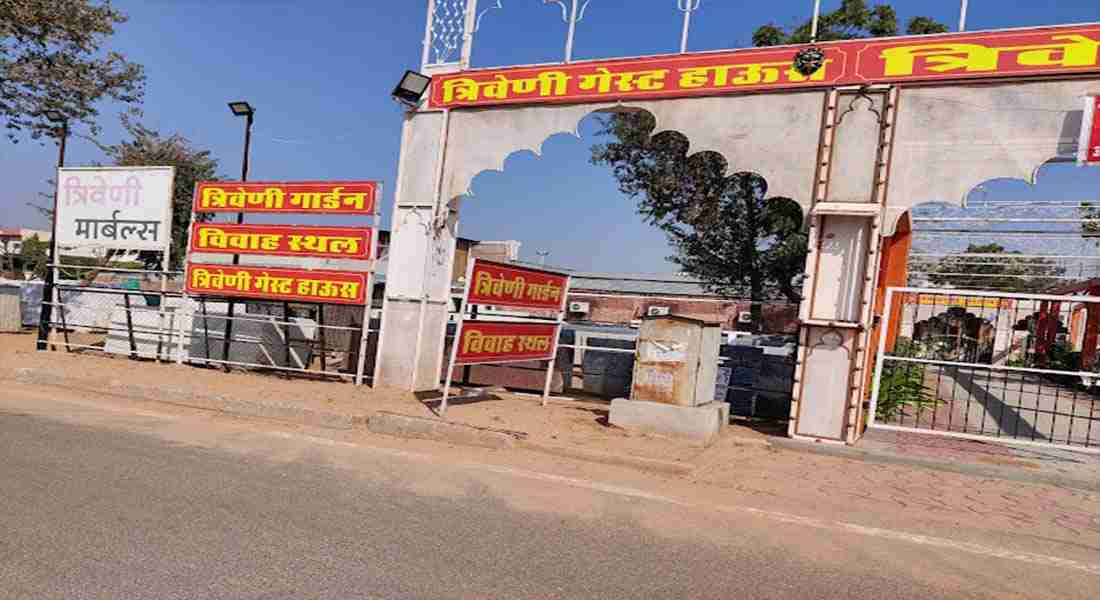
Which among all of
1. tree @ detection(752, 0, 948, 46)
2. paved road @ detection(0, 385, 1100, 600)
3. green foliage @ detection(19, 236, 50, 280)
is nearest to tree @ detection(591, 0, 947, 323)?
tree @ detection(752, 0, 948, 46)

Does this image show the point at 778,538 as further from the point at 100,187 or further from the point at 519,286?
the point at 100,187

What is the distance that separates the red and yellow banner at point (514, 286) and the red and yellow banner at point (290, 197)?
265 cm

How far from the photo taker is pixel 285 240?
10.5 meters

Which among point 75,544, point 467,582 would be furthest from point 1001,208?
point 75,544

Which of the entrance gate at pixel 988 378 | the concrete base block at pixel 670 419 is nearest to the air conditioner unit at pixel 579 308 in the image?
the entrance gate at pixel 988 378

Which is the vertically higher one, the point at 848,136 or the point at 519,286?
the point at 848,136

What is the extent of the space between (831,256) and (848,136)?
1.26 meters

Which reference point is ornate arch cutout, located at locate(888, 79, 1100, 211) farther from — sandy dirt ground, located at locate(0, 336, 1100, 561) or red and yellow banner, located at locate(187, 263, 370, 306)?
red and yellow banner, located at locate(187, 263, 370, 306)

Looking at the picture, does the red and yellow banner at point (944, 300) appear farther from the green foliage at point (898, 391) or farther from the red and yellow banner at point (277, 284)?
the red and yellow banner at point (277, 284)

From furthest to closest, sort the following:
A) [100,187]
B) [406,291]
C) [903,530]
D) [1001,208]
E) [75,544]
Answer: [1001,208]
[100,187]
[406,291]
[903,530]
[75,544]

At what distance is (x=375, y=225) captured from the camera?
1001cm

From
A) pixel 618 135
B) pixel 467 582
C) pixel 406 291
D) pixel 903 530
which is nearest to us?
pixel 467 582

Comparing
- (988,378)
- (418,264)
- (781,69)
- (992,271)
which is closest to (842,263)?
(781,69)

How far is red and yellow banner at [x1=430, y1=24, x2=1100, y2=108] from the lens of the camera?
686 centimetres
